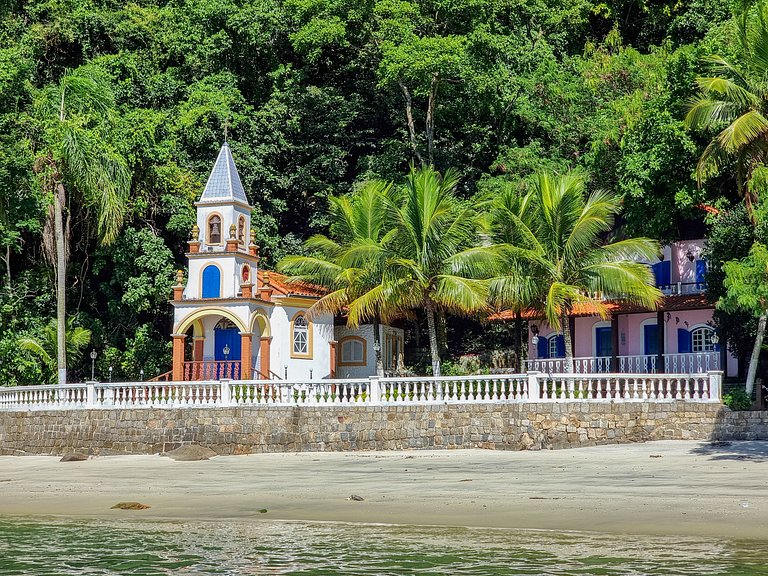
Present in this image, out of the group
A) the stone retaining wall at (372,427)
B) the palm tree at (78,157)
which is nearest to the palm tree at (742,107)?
the stone retaining wall at (372,427)

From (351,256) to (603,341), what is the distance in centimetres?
1154

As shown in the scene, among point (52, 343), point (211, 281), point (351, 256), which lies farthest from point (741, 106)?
point (52, 343)

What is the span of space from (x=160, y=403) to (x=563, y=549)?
58.8 feet

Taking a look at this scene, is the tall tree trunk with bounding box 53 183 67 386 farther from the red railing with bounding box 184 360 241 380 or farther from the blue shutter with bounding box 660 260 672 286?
the blue shutter with bounding box 660 260 672 286

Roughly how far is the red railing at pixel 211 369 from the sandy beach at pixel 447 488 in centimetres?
857

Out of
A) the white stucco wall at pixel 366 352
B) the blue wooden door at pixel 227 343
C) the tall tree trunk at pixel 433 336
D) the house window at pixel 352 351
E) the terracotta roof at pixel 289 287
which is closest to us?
the tall tree trunk at pixel 433 336

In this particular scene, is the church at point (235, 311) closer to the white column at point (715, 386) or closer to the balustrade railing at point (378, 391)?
the balustrade railing at point (378, 391)

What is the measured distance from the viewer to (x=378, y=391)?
91.7ft

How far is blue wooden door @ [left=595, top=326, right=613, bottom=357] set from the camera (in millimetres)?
39281

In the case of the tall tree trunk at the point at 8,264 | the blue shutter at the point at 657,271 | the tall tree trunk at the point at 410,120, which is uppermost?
the tall tree trunk at the point at 410,120

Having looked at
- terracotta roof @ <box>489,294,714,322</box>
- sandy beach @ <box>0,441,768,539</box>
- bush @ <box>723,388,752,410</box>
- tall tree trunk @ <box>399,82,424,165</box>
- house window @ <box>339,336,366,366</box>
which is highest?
tall tree trunk @ <box>399,82,424,165</box>

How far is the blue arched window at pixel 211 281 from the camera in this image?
35469mm

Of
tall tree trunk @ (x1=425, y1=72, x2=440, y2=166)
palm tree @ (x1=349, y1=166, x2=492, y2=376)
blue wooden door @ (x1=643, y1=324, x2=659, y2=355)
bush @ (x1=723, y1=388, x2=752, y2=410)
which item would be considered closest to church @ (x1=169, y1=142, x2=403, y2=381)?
palm tree @ (x1=349, y1=166, x2=492, y2=376)

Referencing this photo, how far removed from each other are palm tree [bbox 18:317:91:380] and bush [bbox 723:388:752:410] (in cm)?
2184
